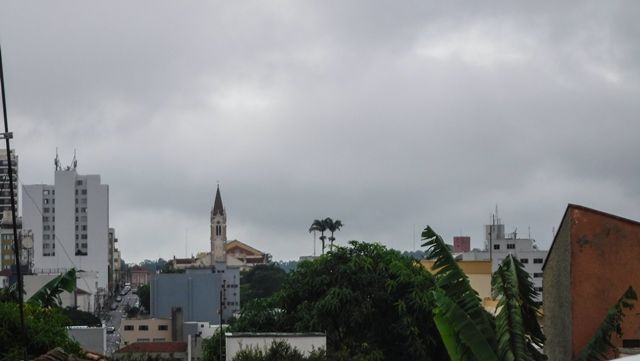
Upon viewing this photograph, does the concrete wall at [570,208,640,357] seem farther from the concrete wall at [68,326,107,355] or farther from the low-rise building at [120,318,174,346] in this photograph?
the low-rise building at [120,318,174,346]

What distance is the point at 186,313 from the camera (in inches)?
6038

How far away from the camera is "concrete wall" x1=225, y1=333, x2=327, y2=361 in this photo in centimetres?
3145

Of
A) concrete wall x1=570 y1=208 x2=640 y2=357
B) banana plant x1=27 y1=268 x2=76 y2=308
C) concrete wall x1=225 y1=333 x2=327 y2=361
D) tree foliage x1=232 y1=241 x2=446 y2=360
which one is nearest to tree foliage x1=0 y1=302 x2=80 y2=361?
banana plant x1=27 y1=268 x2=76 y2=308

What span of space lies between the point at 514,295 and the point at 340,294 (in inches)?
739

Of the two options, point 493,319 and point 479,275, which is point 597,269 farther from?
point 479,275

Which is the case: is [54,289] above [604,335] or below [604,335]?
above

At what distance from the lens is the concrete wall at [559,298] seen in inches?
978

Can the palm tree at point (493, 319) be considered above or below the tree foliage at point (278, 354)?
above

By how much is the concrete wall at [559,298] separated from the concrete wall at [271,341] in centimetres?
689

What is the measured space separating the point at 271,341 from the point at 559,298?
28.3ft

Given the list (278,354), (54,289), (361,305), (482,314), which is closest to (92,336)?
(361,305)

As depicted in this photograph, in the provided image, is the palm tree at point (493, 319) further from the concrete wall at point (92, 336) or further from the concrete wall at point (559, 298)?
the concrete wall at point (92, 336)

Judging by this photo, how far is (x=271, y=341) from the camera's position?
103 ft

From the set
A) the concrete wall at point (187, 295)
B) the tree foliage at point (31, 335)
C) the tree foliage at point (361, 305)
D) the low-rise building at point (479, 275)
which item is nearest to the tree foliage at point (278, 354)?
the tree foliage at point (361, 305)
